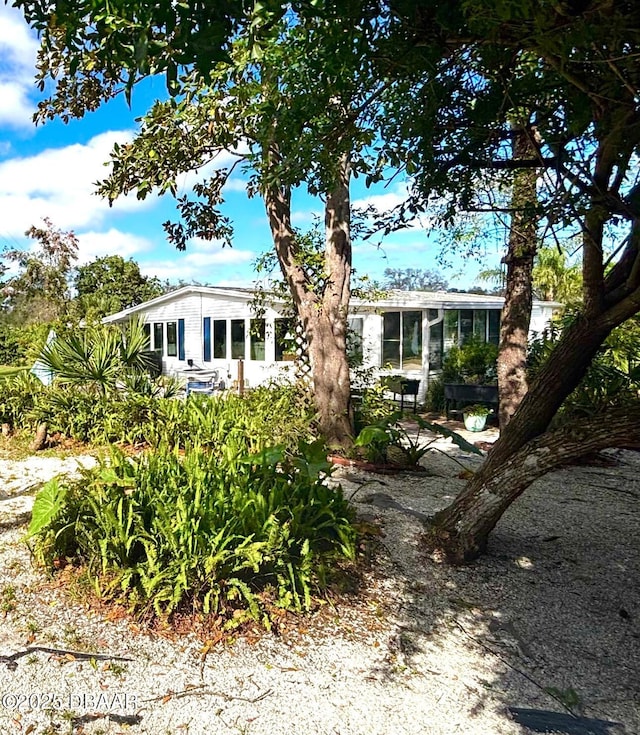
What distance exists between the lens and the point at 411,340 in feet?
46.9

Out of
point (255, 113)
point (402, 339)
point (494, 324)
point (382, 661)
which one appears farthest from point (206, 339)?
point (382, 661)

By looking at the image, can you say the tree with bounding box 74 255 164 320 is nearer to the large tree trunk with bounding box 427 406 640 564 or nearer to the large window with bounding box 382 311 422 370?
the large window with bounding box 382 311 422 370

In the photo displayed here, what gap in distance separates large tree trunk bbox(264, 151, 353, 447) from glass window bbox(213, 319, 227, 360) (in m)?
9.43

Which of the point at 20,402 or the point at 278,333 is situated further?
the point at 278,333

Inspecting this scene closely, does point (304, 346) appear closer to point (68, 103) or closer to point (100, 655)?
point (68, 103)

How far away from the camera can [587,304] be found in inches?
139

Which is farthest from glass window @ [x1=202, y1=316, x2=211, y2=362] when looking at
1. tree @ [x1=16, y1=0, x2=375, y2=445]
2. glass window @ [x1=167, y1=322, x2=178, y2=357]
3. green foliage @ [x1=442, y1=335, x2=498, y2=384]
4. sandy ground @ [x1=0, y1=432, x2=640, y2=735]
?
sandy ground @ [x1=0, y1=432, x2=640, y2=735]

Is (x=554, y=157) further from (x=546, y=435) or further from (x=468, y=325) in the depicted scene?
(x=468, y=325)

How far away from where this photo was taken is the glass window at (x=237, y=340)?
16875 mm

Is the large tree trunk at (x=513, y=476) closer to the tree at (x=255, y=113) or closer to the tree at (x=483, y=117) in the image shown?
the tree at (x=483, y=117)

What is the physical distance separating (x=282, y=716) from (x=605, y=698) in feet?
4.76

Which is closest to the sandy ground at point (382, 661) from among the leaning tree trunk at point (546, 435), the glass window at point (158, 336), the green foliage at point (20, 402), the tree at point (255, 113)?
the leaning tree trunk at point (546, 435)

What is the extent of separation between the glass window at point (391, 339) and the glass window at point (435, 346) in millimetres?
831

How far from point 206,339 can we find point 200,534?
15.1m
